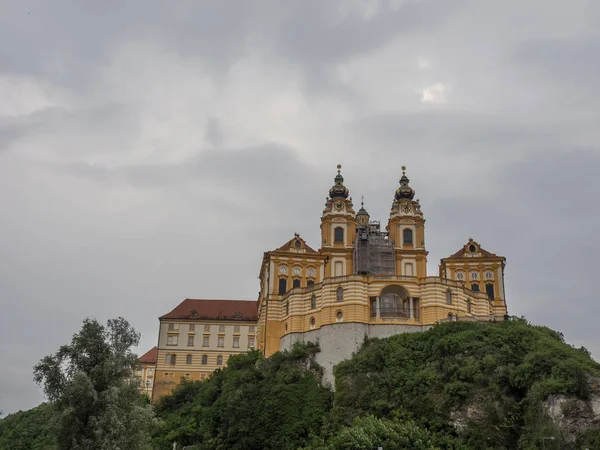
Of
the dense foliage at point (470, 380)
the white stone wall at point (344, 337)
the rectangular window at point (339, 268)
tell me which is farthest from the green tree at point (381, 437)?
the rectangular window at point (339, 268)

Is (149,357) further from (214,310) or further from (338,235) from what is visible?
(338,235)

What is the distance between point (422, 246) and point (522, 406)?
2676 cm

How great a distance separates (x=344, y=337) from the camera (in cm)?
5834

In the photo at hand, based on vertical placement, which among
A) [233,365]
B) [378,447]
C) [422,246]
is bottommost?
[378,447]

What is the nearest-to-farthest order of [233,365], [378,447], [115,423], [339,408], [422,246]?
[115,423] → [378,447] → [339,408] → [233,365] → [422,246]

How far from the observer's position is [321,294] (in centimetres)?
6178

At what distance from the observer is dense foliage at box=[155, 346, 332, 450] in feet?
173

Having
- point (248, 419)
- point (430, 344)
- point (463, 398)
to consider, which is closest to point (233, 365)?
point (248, 419)

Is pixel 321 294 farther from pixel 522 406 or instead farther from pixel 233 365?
pixel 522 406

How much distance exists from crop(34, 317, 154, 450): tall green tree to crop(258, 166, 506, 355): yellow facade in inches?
987

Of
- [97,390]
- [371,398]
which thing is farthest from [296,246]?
[97,390]

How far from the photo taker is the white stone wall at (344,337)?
5775 cm

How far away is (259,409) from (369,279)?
1518cm

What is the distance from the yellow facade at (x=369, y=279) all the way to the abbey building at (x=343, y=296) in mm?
97
